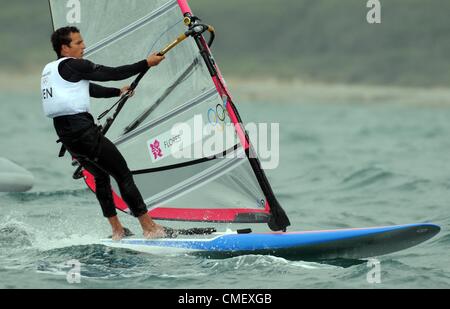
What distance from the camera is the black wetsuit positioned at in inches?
320

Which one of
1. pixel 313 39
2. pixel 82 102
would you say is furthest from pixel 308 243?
pixel 313 39

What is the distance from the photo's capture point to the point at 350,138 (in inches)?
1146

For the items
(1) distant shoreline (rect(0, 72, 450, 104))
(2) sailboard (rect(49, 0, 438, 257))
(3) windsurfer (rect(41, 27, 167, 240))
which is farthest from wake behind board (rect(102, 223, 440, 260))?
(1) distant shoreline (rect(0, 72, 450, 104))

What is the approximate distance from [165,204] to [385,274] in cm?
217

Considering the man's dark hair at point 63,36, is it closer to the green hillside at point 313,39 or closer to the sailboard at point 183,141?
the sailboard at point 183,141

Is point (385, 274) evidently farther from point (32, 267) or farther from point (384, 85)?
point (384, 85)

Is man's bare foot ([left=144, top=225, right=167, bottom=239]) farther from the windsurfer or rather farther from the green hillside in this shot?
the green hillside

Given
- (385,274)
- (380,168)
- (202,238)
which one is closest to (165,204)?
(202,238)

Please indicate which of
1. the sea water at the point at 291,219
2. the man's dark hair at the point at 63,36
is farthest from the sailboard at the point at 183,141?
the man's dark hair at the point at 63,36

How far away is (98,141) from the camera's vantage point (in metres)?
8.41

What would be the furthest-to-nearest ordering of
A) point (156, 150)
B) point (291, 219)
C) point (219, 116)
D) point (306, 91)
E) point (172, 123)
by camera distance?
point (306, 91) → point (291, 219) → point (156, 150) → point (172, 123) → point (219, 116)

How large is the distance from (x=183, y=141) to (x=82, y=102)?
1.10 m

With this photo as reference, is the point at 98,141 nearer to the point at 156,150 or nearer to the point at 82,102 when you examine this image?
the point at 82,102

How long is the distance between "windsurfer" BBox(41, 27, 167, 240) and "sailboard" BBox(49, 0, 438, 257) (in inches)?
16.3
